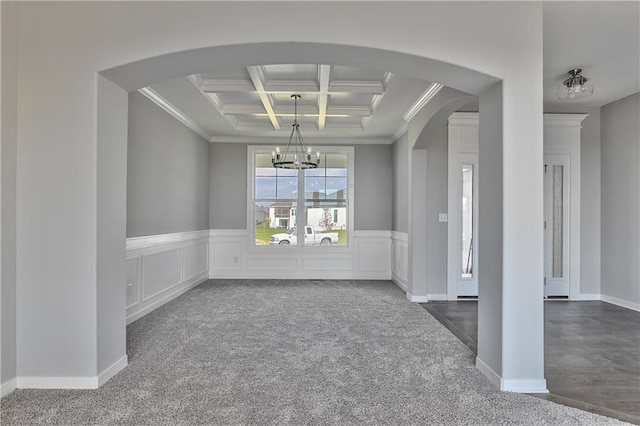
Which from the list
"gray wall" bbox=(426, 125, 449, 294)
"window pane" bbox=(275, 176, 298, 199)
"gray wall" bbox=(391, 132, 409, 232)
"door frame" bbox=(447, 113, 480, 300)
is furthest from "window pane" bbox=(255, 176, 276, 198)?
"door frame" bbox=(447, 113, 480, 300)

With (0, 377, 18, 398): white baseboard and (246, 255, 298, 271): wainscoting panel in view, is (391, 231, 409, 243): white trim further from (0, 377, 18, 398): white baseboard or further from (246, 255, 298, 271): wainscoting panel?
(0, 377, 18, 398): white baseboard

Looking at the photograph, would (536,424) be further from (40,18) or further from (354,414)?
(40,18)

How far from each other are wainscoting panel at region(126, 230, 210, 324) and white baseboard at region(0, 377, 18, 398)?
1399 millimetres

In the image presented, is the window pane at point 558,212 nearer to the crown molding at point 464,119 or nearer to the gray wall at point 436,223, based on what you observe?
the crown molding at point 464,119

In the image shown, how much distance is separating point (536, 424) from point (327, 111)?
13.4 feet

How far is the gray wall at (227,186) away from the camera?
Answer: 6.54 metres

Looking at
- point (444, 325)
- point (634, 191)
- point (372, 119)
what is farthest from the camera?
point (372, 119)

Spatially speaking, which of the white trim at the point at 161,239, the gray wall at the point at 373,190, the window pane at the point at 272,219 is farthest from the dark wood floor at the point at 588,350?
the white trim at the point at 161,239

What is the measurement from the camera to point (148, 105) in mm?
4145

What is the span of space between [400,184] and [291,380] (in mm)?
4021

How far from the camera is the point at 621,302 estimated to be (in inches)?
183

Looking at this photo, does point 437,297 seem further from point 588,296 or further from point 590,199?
point 590,199

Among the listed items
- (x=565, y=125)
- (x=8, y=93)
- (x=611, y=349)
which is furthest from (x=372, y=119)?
(x=8, y=93)

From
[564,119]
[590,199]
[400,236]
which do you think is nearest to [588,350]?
[590,199]
